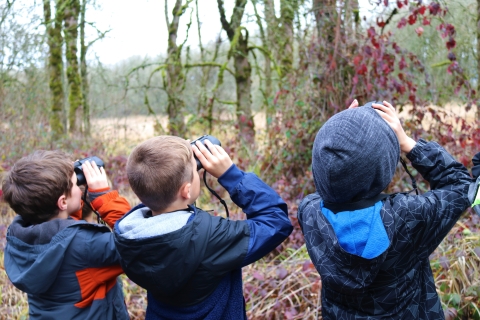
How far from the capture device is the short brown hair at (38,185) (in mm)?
1987

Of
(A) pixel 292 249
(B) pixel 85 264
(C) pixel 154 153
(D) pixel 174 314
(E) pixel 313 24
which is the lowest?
(A) pixel 292 249

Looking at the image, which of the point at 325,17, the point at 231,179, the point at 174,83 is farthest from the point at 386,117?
the point at 174,83

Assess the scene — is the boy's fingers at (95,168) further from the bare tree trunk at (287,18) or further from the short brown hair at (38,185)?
the bare tree trunk at (287,18)

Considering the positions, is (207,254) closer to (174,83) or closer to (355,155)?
(355,155)

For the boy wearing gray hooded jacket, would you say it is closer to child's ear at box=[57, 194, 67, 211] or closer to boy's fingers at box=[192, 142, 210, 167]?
boy's fingers at box=[192, 142, 210, 167]

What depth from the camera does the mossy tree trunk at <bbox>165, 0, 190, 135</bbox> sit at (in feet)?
25.5

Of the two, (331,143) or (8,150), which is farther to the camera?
(8,150)

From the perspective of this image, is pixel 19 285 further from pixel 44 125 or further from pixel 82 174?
pixel 44 125

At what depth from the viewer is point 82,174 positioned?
2172 mm

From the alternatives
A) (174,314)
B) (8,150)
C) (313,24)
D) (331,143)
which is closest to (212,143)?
(331,143)

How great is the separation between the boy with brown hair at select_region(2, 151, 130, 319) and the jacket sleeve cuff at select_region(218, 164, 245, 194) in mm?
540

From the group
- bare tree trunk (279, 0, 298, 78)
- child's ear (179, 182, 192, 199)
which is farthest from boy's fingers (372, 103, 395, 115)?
bare tree trunk (279, 0, 298, 78)

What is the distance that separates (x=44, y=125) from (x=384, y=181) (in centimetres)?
945

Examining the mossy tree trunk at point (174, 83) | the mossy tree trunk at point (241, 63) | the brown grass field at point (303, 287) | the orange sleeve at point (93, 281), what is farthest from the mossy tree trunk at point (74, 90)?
the orange sleeve at point (93, 281)
